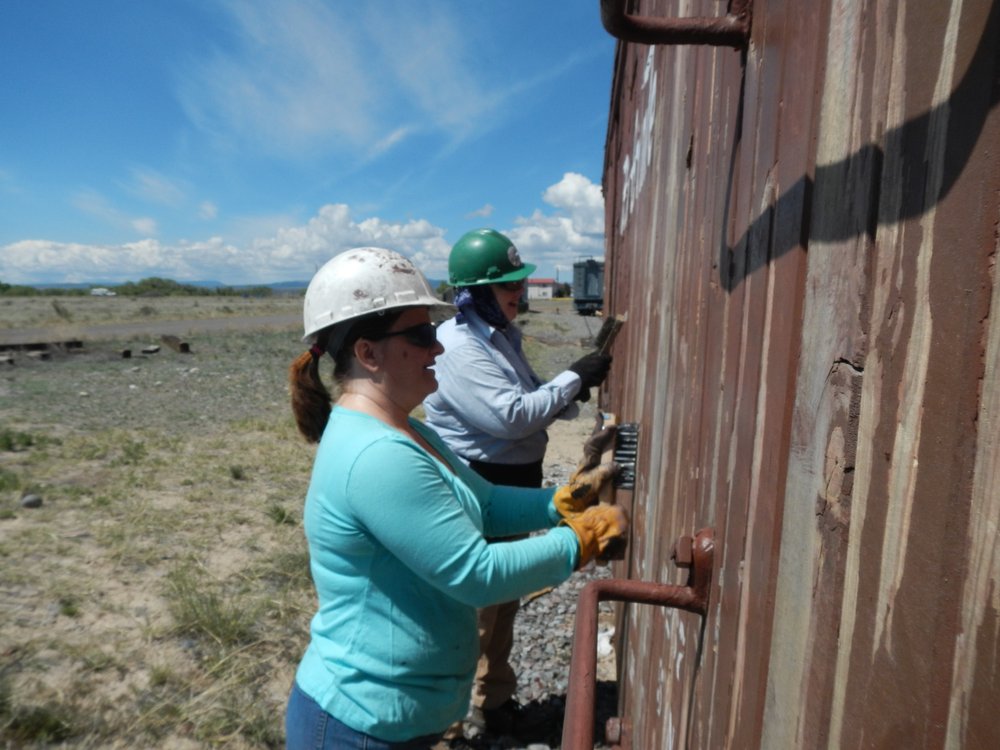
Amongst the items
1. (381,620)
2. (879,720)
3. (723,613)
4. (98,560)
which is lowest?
(98,560)

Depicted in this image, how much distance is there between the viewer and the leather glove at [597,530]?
71.1 inches

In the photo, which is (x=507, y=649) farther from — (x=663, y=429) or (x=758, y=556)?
(x=758, y=556)

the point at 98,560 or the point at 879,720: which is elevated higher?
the point at 879,720

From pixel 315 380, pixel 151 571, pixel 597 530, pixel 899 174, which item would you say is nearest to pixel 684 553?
pixel 597 530

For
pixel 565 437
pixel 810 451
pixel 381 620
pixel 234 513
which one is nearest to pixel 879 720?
pixel 810 451

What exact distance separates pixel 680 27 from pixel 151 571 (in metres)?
5.38

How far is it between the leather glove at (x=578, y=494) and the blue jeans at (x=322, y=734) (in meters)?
0.77

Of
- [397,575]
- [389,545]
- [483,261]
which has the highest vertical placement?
[483,261]

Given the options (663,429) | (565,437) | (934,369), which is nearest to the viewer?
(934,369)

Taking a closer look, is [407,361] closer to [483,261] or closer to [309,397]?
[309,397]

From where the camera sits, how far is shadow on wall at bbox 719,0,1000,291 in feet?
1.47

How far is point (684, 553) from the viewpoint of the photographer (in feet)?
4.08

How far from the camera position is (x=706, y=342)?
4.43 ft

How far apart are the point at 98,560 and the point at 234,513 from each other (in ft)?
4.33
